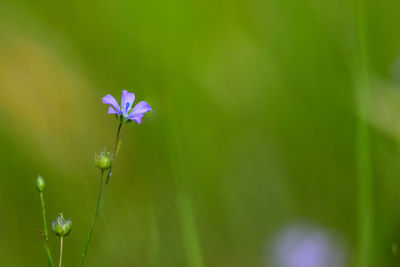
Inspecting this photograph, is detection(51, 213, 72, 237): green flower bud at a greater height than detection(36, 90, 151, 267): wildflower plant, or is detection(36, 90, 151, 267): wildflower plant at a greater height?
detection(36, 90, 151, 267): wildflower plant

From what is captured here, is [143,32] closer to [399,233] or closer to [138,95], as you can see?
[138,95]

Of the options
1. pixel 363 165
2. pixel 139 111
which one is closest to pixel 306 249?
pixel 363 165

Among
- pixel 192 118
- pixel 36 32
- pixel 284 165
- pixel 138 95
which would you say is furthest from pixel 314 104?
pixel 36 32

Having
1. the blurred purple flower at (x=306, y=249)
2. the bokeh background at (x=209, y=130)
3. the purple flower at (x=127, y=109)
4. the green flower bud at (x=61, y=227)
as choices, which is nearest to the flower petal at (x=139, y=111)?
the purple flower at (x=127, y=109)

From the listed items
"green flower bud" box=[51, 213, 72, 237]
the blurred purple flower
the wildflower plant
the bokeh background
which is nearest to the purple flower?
the wildflower plant

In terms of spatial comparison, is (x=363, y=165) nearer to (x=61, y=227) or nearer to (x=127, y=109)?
(x=127, y=109)

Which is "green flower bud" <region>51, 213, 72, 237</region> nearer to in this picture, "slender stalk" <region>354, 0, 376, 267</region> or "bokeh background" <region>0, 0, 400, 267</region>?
"bokeh background" <region>0, 0, 400, 267</region>

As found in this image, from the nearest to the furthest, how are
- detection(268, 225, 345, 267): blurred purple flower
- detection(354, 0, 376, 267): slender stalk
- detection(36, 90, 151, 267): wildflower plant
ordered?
1. detection(36, 90, 151, 267): wildflower plant
2. detection(354, 0, 376, 267): slender stalk
3. detection(268, 225, 345, 267): blurred purple flower
